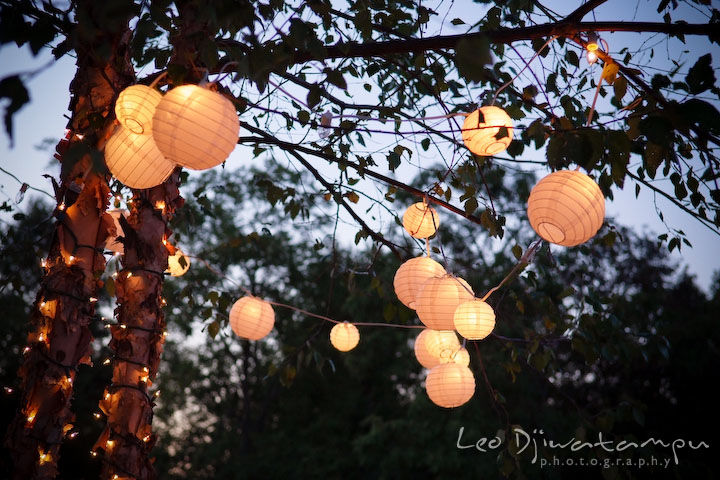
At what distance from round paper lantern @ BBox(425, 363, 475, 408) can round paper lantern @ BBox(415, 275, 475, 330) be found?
599 millimetres

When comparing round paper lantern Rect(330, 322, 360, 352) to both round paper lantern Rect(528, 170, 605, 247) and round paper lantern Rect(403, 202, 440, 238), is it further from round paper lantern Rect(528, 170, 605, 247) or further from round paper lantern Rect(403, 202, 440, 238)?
round paper lantern Rect(528, 170, 605, 247)

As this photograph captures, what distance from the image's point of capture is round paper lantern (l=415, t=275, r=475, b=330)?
7.32 feet

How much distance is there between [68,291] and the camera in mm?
1921

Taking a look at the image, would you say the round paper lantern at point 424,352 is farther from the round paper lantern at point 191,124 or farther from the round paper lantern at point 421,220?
the round paper lantern at point 191,124

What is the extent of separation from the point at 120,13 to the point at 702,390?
1024 centimetres

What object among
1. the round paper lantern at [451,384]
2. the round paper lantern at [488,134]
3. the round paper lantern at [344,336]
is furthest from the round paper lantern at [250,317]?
the round paper lantern at [488,134]

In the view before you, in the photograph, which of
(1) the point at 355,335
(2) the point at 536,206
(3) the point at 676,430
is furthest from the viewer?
(3) the point at 676,430

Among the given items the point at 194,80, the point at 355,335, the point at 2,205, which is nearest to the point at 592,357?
the point at 355,335

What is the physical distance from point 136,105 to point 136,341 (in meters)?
0.82

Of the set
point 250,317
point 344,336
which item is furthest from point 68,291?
point 344,336

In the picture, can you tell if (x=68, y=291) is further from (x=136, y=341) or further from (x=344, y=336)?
(x=344, y=336)

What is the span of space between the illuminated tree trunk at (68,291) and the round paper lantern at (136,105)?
18cm

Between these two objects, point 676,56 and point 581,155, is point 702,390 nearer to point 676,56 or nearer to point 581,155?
point 676,56

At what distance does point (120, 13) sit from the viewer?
3.45 ft
